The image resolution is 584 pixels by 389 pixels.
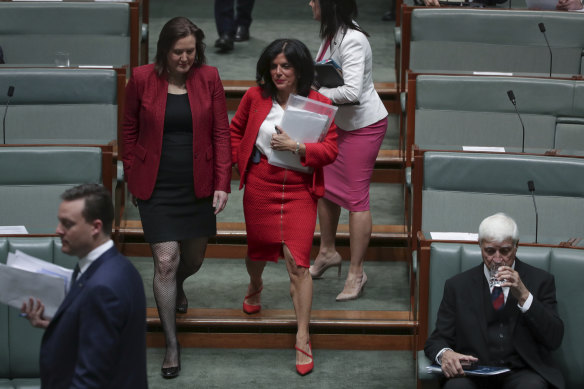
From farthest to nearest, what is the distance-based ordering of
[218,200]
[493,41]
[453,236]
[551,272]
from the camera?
1. [493,41]
2. [218,200]
3. [453,236]
4. [551,272]

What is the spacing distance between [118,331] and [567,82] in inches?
59.4

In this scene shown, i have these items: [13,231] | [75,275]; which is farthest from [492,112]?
[75,275]

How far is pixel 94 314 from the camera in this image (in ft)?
3.82

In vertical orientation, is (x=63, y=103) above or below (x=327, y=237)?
above

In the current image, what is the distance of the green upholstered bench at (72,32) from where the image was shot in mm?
2717

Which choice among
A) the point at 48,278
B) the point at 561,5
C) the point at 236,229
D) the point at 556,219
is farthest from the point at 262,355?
the point at 561,5

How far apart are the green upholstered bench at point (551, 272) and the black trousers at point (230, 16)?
1.76 metres

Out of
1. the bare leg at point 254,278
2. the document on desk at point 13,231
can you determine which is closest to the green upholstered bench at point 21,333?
the document on desk at point 13,231

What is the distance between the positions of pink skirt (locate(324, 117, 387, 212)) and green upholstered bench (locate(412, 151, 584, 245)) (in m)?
0.15

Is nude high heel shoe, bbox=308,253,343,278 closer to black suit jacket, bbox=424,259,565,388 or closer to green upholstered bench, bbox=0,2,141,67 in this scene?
black suit jacket, bbox=424,259,565,388

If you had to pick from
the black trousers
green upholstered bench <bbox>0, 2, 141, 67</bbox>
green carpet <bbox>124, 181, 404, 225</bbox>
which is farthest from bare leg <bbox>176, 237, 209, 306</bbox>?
the black trousers

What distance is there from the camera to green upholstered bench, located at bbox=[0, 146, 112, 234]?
1968 millimetres

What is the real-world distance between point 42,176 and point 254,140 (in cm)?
45

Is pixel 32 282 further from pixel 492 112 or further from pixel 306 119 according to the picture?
pixel 492 112
